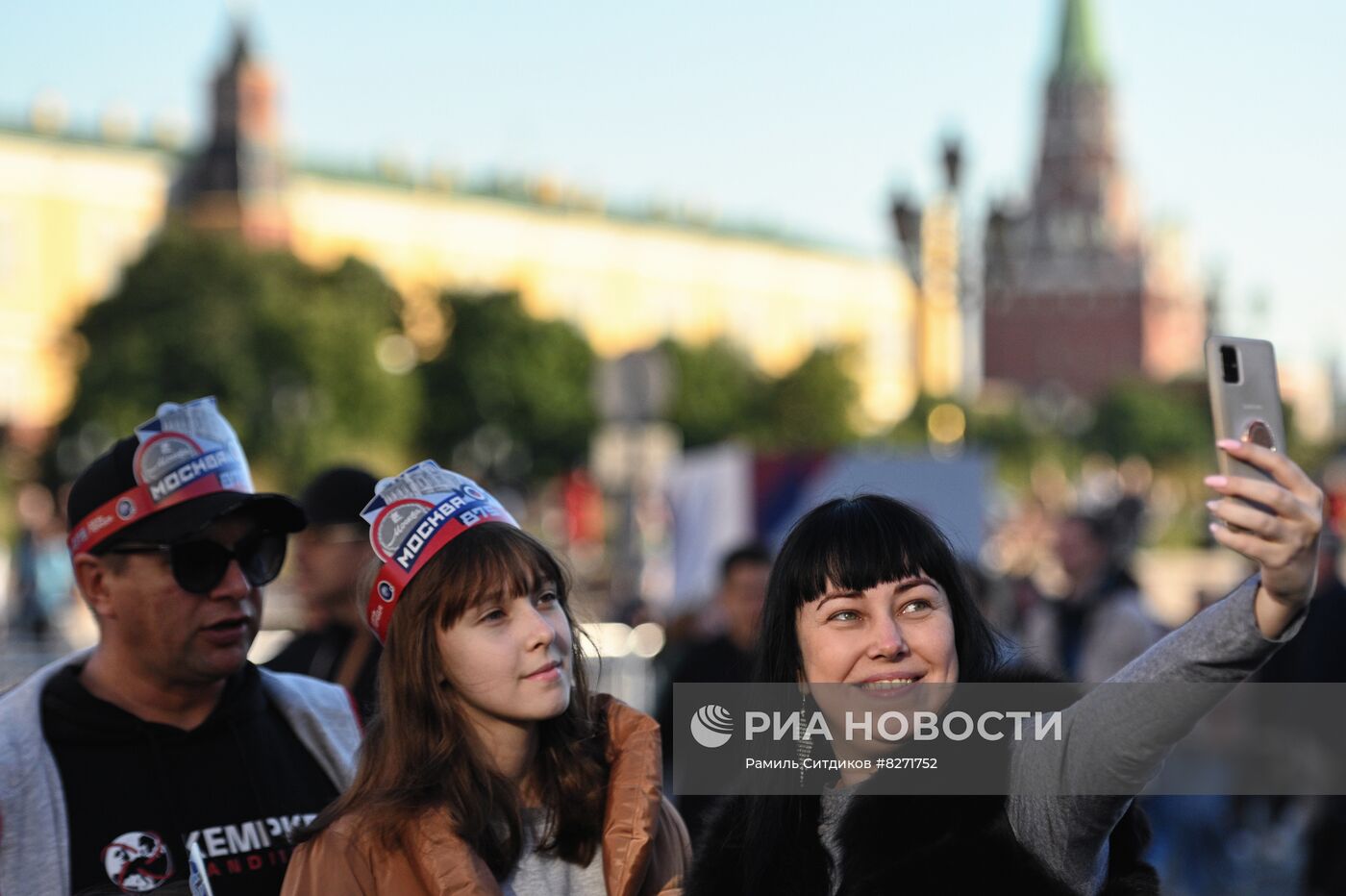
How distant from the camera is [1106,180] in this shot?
423 feet

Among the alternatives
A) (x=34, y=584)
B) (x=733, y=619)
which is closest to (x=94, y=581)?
(x=733, y=619)

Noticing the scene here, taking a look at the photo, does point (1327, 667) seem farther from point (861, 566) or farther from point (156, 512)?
point (861, 566)

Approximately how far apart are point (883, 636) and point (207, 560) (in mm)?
1421

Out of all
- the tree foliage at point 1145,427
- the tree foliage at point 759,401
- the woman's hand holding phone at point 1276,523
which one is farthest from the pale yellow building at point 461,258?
the woman's hand holding phone at point 1276,523

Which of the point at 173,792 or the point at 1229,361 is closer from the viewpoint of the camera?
the point at 1229,361

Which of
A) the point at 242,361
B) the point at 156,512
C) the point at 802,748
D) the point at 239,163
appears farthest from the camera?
the point at 239,163

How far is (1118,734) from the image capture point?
229 centimetres

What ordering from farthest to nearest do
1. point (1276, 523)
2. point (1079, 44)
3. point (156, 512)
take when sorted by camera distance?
point (1079, 44), point (156, 512), point (1276, 523)

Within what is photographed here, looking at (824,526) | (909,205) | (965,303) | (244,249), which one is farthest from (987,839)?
(244,249)

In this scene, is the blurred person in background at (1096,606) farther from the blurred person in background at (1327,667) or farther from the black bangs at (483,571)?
the black bangs at (483,571)

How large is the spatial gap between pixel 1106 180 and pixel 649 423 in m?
118

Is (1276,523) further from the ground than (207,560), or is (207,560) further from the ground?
(1276,523)

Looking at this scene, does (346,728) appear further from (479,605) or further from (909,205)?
(909,205)

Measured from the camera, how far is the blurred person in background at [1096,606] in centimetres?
772
